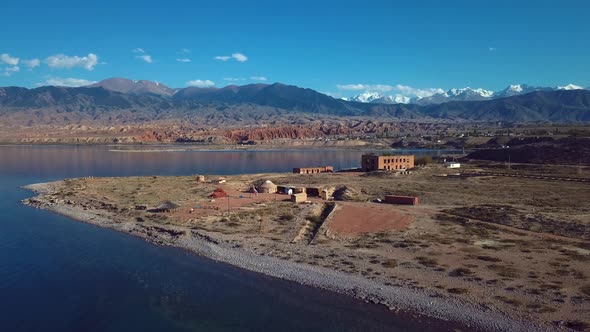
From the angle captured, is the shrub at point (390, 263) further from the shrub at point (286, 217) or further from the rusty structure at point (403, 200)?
the rusty structure at point (403, 200)

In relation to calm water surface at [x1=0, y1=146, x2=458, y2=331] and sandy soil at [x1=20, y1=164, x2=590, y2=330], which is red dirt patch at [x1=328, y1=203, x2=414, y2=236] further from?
calm water surface at [x1=0, y1=146, x2=458, y2=331]

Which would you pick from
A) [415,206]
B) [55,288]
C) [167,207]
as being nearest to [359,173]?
[415,206]

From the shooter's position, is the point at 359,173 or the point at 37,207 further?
the point at 359,173

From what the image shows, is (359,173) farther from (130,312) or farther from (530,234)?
(130,312)

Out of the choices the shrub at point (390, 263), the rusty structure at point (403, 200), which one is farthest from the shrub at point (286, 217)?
the shrub at point (390, 263)

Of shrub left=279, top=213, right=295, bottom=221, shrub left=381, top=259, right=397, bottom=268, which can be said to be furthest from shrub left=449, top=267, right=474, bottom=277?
shrub left=279, top=213, right=295, bottom=221

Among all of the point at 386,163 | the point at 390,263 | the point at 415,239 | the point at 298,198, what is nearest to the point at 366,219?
the point at 415,239

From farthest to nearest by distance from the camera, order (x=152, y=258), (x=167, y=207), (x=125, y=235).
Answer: (x=167, y=207) → (x=125, y=235) → (x=152, y=258)

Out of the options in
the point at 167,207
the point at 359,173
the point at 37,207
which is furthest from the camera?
the point at 359,173
